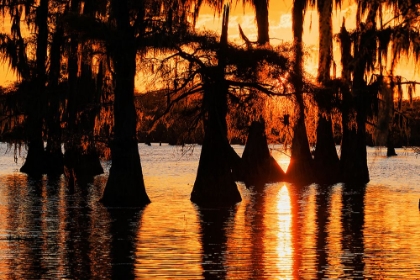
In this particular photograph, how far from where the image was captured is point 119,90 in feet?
111

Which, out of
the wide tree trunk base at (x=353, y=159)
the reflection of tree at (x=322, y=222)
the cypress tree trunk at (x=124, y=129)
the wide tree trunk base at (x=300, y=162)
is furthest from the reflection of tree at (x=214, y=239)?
the wide tree trunk base at (x=353, y=159)

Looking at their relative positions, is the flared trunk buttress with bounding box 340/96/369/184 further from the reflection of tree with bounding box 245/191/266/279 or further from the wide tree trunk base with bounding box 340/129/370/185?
the reflection of tree with bounding box 245/191/266/279

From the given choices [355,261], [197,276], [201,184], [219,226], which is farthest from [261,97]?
[197,276]

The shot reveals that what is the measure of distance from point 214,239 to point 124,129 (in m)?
10.2

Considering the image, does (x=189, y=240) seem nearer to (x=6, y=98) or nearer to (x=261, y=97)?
(x=261, y=97)

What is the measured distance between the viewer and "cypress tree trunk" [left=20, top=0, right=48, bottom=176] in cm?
4397

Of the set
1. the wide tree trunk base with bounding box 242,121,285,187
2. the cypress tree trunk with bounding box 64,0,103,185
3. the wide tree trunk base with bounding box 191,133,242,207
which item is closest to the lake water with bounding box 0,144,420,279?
the wide tree trunk base with bounding box 191,133,242,207

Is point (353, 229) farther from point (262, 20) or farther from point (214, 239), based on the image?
point (262, 20)

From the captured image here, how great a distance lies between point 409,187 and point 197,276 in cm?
3475

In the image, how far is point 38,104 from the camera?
142 ft

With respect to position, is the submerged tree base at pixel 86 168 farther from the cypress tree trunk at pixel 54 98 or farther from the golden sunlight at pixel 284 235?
the golden sunlight at pixel 284 235

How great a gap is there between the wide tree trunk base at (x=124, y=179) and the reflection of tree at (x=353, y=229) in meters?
6.95

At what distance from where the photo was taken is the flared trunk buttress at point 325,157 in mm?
49344

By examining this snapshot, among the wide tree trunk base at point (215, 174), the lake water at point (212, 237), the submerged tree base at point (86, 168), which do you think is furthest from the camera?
the submerged tree base at point (86, 168)
